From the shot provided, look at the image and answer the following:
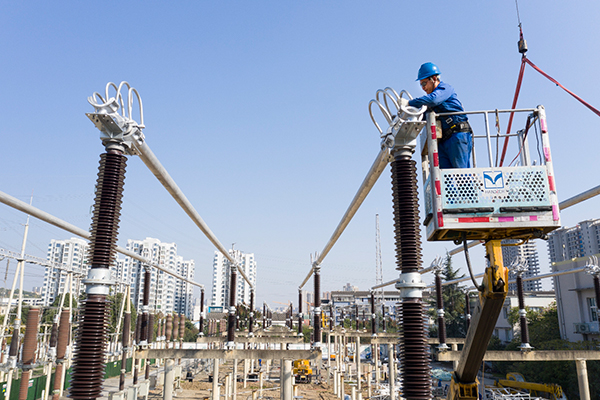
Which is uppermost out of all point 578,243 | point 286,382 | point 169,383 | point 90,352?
point 578,243

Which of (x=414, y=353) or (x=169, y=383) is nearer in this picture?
(x=414, y=353)

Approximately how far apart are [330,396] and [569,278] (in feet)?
71.1

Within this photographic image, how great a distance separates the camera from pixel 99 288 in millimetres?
4773

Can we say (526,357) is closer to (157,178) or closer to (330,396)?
(157,178)

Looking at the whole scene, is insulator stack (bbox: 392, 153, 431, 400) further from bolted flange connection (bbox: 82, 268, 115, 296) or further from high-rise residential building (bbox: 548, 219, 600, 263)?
high-rise residential building (bbox: 548, 219, 600, 263)

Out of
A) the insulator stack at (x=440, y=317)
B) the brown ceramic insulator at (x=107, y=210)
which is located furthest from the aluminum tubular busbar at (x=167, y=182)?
the insulator stack at (x=440, y=317)

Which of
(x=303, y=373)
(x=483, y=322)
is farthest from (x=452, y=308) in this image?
(x=483, y=322)

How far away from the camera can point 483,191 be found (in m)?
4.54

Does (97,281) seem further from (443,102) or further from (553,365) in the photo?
(553,365)

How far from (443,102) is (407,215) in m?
1.44

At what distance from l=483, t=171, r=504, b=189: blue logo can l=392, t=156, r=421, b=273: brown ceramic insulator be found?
0.79 metres

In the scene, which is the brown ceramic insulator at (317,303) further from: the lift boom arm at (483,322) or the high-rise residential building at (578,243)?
the high-rise residential building at (578,243)

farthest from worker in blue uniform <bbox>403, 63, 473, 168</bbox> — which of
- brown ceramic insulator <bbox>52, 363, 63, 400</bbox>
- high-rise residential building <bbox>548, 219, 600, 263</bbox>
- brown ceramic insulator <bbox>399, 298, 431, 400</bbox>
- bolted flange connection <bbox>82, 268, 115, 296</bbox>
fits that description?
high-rise residential building <bbox>548, 219, 600, 263</bbox>

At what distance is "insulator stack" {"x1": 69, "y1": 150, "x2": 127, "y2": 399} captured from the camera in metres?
4.62
